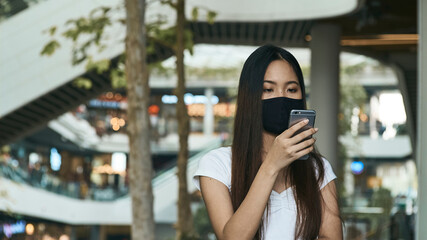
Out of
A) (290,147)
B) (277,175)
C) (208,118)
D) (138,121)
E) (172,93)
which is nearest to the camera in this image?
(290,147)

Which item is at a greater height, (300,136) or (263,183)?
(300,136)

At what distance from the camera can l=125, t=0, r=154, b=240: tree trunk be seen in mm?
6836

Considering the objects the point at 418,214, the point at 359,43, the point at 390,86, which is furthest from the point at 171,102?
the point at 418,214

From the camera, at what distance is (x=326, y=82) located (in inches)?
505

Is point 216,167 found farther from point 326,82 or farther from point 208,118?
point 208,118

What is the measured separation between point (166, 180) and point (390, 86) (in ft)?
66.4

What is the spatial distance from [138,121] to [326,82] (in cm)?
655

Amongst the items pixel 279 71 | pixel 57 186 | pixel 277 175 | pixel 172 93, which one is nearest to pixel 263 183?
pixel 277 175

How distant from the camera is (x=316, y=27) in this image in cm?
1272

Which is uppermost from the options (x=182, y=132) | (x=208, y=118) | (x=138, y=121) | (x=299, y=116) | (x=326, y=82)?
(x=208, y=118)

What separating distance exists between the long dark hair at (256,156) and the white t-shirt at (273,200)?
0.02 meters

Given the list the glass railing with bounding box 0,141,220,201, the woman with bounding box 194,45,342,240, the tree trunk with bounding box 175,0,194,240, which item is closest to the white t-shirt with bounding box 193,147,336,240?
the woman with bounding box 194,45,342,240

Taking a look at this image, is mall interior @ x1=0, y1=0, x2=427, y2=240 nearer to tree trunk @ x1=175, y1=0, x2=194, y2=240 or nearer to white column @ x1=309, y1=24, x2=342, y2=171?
white column @ x1=309, y1=24, x2=342, y2=171

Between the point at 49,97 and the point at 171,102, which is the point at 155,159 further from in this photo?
the point at 49,97
